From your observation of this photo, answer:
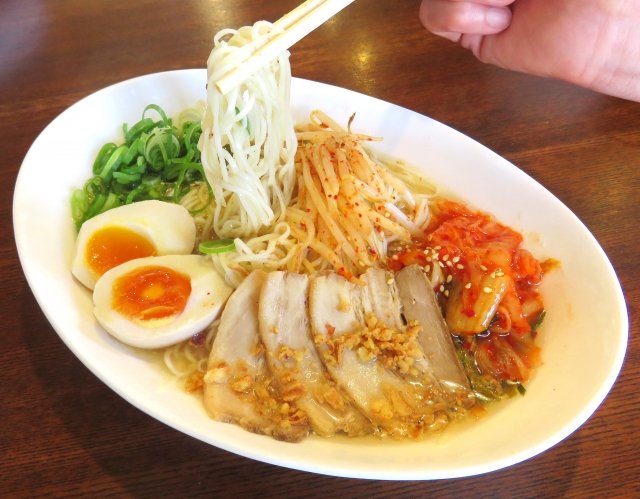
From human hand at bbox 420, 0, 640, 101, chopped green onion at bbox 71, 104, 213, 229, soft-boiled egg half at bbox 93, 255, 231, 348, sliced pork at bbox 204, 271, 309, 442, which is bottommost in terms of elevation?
sliced pork at bbox 204, 271, 309, 442

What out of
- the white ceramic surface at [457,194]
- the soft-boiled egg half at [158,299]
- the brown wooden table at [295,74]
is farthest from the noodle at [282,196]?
the brown wooden table at [295,74]

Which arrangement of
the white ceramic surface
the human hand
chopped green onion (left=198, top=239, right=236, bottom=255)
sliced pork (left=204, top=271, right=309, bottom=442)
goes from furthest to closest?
chopped green onion (left=198, top=239, right=236, bottom=255)
the human hand
sliced pork (left=204, top=271, right=309, bottom=442)
the white ceramic surface

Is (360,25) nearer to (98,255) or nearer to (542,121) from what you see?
(542,121)

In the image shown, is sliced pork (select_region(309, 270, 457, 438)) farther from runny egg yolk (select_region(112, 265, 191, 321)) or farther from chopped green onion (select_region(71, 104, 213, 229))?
chopped green onion (select_region(71, 104, 213, 229))

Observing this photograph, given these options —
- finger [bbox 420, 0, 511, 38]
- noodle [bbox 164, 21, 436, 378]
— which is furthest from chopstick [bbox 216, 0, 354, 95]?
finger [bbox 420, 0, 511, 38]

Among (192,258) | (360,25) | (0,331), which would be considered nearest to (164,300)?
(192,258)

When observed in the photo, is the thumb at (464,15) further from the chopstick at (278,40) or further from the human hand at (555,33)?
the chopstick at (278,40)

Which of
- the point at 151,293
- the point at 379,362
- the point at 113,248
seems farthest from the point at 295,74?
the point at 379,362
